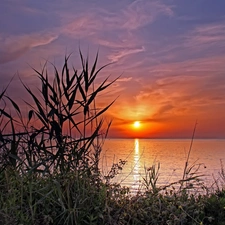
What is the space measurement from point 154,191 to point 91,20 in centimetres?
430

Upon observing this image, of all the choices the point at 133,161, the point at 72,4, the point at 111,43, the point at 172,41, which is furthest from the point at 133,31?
the point at 133,161

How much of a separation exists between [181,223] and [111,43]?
16.2 ft

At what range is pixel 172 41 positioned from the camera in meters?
9.10

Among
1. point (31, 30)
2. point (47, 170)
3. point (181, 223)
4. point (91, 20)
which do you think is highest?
point (91, 20)

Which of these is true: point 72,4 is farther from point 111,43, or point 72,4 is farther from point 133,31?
point 133,31

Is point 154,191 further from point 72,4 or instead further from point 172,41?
point 172,41

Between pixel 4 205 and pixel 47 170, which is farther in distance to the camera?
pixel 47 170

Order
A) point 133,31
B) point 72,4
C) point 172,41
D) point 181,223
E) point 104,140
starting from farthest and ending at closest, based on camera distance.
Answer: point 172,41, point 133,31, point 72,4, point 104,140, point 181,223

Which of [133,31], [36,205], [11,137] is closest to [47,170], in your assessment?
[36,205]

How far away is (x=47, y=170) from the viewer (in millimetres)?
3902

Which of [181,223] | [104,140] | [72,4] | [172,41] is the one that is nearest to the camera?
[181,223]

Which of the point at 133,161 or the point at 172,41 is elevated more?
the point at 172,41

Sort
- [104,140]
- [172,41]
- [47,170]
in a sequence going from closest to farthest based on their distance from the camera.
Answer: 1. [47,170]
2. [104,140]
3. [172,41]

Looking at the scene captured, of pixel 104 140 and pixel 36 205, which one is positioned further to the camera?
pixel 104 140
